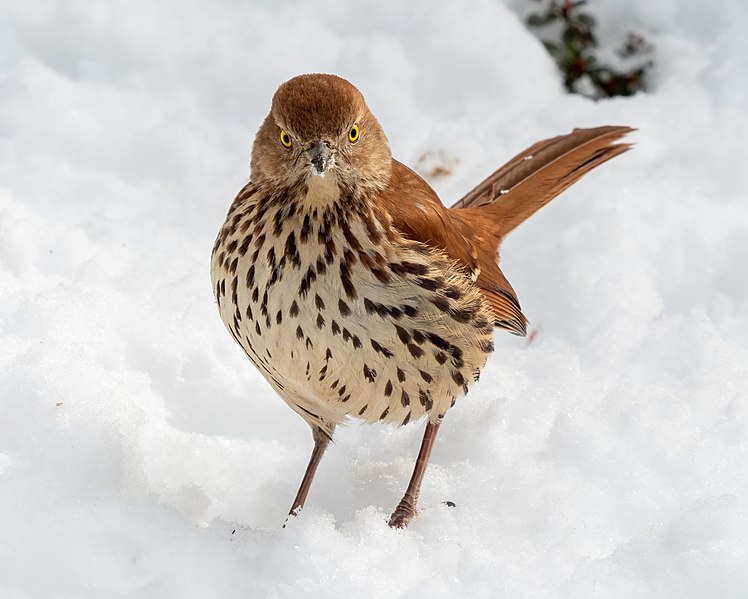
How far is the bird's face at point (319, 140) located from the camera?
122 inches

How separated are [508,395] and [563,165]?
3.31ft

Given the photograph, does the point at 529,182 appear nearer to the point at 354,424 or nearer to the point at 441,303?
the point at 354,424

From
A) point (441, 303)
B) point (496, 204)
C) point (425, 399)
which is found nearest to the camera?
point (441, 303)

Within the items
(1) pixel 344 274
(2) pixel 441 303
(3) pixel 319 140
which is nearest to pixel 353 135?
(3) pixel 319 140

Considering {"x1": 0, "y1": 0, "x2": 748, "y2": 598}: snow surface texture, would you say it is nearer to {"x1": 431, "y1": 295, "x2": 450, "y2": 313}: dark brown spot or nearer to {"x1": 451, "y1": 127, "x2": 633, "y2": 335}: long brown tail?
{"x1": 451, "y1": 127, "x2": 633, "y2": 335}: long brown tail

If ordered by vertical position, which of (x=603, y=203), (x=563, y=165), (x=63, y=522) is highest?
(x=603, y=203)

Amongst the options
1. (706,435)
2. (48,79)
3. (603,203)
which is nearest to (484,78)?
(603,203)

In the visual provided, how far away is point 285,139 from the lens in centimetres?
319

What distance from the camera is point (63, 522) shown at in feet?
10.0

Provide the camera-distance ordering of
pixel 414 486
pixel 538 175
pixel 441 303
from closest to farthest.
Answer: pixel 441 303 → pixel 414 486 → pixel 538 175

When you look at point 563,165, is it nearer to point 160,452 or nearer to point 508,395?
point 508,395

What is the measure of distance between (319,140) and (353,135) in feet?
0.44

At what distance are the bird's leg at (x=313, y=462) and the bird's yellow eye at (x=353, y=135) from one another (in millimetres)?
1078

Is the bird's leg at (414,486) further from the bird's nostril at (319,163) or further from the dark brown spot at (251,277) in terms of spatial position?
the bird's nostril at (319,163)
